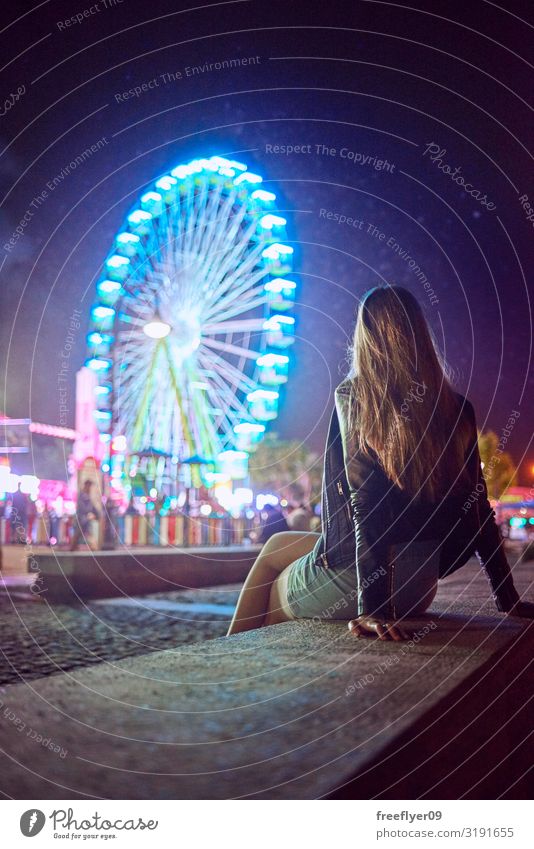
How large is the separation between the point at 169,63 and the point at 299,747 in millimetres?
3582

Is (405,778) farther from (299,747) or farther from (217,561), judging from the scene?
(217,561)

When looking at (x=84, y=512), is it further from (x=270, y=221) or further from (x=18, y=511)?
(x=270, y=221)

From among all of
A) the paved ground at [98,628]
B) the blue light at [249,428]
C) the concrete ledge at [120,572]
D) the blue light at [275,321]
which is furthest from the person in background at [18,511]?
the blue light at [275,321]

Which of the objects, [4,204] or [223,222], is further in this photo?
[223,222]

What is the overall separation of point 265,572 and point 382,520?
0.70 metres

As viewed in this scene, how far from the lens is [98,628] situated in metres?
5.34

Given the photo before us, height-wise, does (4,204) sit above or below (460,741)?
above

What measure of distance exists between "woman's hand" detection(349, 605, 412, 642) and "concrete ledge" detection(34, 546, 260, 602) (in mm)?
5234

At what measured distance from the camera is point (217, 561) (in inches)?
344

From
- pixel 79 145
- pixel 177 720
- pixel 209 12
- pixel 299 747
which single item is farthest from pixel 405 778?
pixel 79 145

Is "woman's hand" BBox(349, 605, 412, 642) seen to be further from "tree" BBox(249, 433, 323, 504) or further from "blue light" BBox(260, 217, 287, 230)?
"tree" BBox(249, 433, 323, 504)

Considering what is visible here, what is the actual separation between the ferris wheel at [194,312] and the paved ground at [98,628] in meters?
3.96
